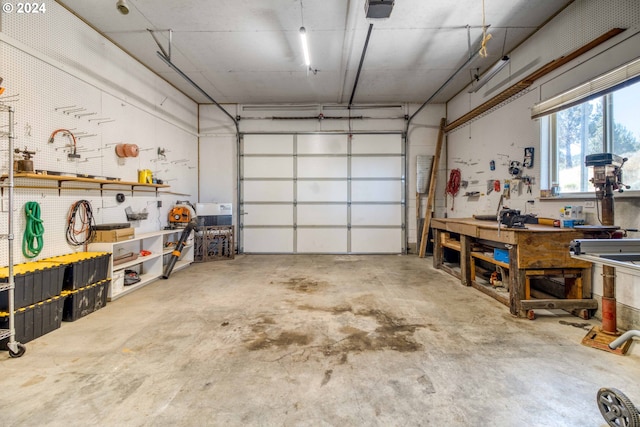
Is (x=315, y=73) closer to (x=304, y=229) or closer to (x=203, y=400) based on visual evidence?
(x=304, y=229)

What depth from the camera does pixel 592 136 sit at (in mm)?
3008

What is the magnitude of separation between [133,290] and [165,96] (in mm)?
3675

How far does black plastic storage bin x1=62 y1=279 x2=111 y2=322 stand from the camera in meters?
2.79

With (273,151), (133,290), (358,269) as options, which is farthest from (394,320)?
(273,151)

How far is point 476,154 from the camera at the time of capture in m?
5.21

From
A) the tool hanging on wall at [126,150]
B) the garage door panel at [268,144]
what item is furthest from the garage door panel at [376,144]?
the tool hanging on wall at [126,150]

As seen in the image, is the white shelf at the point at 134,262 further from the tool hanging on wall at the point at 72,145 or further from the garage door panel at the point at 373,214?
the garage door panel at the point at 373,214

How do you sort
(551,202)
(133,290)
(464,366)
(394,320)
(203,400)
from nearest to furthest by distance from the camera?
(203,400) < (464,366) < (394,320) < (551,202) < (133,290)

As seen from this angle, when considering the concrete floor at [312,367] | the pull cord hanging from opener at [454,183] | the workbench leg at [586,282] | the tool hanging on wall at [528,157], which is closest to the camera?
the concrete floor at [312,367]

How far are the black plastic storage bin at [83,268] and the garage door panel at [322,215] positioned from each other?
13.0ft

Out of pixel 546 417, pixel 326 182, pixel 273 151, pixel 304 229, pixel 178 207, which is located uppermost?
pixel 273 151

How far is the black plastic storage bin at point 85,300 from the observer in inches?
110

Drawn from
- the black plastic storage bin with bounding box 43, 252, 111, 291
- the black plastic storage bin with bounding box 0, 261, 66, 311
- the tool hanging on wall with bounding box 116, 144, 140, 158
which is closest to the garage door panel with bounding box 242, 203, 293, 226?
the tool hanging on wall with bounding box 116, 144, 140, 158

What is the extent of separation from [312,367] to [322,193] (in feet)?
16.1
